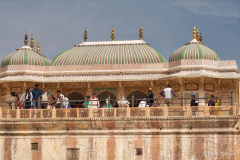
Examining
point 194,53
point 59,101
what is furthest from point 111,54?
point 59,101

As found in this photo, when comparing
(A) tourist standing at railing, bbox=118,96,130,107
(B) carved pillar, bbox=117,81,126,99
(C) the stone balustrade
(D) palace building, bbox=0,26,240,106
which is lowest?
(C) the stone balustrade

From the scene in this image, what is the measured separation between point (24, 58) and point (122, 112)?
832cm

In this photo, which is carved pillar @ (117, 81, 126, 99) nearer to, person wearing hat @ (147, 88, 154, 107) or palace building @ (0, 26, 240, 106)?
palace building @ (0, 26, 240, 106)

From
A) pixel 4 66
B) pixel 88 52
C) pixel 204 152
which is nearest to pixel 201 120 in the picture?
pixel 204 152

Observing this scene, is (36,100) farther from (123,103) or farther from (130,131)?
(130,131)

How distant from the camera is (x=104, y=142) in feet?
65.0

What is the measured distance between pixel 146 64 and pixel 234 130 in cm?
736

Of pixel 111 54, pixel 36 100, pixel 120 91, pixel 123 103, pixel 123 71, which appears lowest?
pixel 123 103

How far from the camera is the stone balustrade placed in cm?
1924

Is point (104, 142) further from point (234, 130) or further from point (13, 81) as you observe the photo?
point (13, 81)

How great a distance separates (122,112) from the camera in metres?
19.8

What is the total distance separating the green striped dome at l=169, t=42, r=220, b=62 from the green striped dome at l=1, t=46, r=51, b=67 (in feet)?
23.8

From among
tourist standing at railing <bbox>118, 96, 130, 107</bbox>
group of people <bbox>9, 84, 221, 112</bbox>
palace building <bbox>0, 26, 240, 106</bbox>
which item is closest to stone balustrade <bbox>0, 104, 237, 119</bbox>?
group of people <bbox>9, 84, 221, 112</bbox>

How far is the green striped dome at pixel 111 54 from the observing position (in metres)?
25.7
